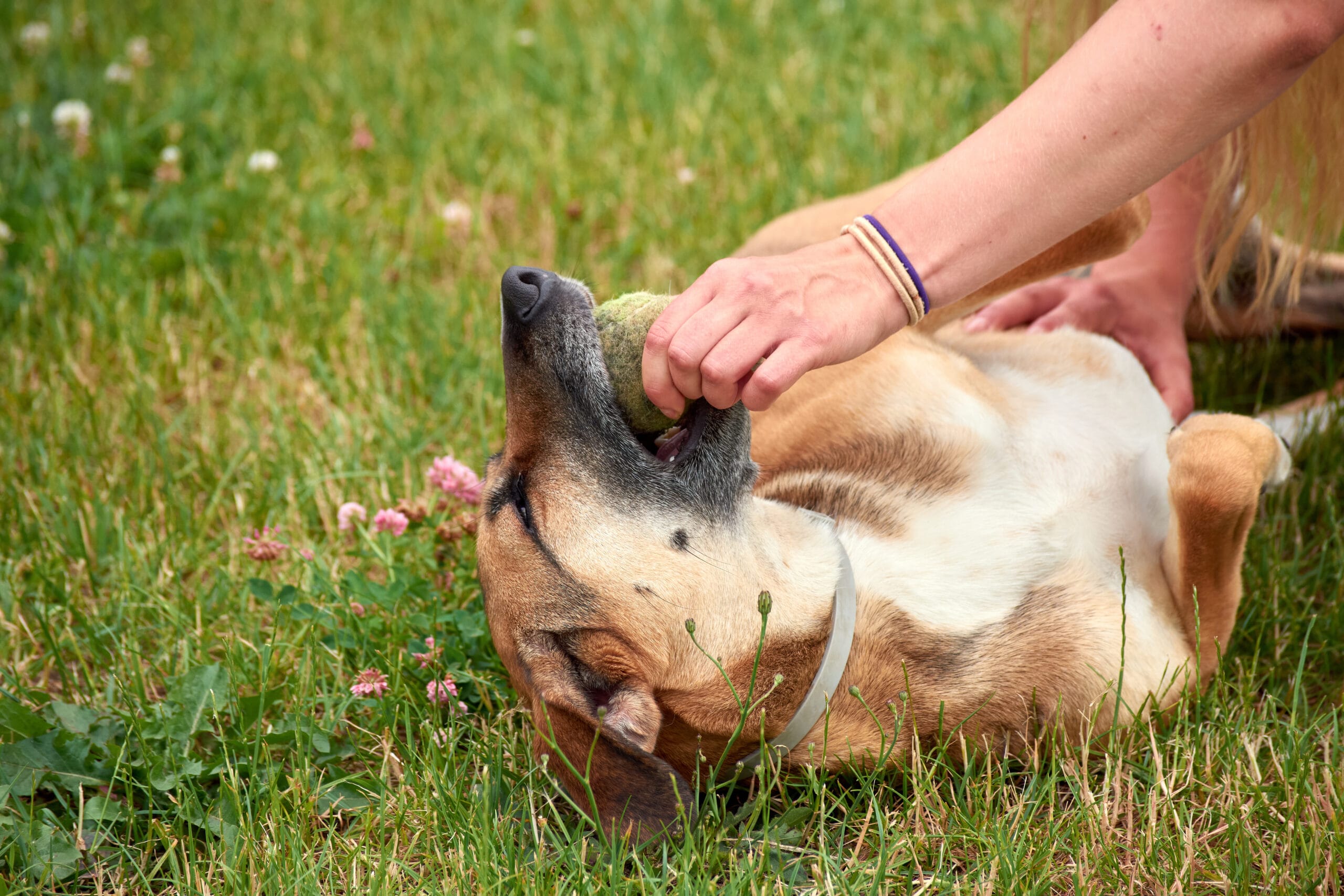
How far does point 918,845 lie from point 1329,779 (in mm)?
815

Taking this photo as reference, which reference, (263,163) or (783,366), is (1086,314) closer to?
(783,366)

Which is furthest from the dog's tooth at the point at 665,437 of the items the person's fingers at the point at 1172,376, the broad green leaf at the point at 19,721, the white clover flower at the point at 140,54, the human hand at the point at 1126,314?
the white clover flower at the point at 140,54

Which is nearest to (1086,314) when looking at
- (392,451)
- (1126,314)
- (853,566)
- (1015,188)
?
(1126,314)

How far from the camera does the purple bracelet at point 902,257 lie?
209 cm

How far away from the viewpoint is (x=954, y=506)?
8.90 feet

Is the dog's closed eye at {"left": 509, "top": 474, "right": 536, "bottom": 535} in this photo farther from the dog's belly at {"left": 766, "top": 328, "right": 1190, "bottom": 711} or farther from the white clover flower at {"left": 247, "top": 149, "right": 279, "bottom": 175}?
the white clover flower at {"left": 247, "top": 149, "right": 279, "bottom": 175}

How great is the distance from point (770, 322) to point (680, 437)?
0.56m

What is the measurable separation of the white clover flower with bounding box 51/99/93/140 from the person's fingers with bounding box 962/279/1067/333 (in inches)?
158

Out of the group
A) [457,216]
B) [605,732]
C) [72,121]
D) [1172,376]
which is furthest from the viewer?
[72,121]

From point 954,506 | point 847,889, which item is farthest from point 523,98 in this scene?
point 847,889

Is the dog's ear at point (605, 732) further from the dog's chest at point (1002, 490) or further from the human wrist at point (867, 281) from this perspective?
the human wrist at point (867, 281)

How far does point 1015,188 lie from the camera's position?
2.06 m

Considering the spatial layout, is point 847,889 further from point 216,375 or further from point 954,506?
point 216,375

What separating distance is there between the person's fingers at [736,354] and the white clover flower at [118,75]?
4.63 m
